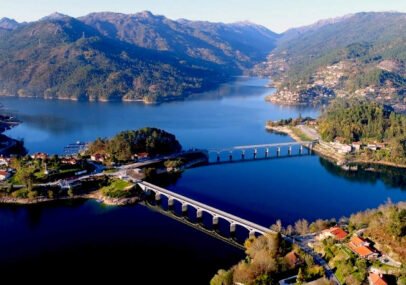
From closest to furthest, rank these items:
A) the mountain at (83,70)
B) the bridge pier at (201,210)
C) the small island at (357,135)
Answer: the bridge pier at (201,210), the small island at (357,135), the mountain at (83,70)

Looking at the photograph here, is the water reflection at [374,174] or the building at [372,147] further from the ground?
the building at [372,147]

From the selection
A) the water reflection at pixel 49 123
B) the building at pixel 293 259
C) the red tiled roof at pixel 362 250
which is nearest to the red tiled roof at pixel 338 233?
the red tiled roof at pixel 362 250

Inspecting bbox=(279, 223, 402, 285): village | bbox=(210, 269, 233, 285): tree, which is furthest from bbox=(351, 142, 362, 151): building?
bbox=(210, 269, 233, 285): tree

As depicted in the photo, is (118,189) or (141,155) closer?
(118,189)

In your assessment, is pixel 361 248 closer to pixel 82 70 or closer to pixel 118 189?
pixel 118 189

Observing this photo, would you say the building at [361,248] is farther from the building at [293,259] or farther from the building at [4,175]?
the building at [4,175]

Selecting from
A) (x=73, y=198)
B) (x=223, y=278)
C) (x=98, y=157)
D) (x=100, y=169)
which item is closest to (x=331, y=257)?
(x=223, y=278)

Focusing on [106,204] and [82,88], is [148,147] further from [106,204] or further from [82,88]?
[82,88]
